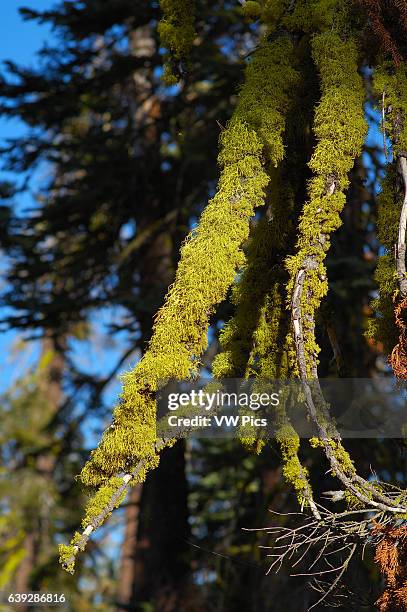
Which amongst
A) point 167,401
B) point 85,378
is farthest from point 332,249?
point 85,378

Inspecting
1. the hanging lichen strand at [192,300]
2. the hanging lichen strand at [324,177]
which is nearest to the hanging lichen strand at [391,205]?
the hanging lichen strand at [324,177]

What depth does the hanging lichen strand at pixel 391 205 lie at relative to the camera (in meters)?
4.07

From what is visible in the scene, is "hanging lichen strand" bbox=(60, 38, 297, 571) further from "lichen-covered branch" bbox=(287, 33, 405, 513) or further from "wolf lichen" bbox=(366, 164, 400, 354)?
"wolf lichen" bbox=(366, 164, 400, 354)

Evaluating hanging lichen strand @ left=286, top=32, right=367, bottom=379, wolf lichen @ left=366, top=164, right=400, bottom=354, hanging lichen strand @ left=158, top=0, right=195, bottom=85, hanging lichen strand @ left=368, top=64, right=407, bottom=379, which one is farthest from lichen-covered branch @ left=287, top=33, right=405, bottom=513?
hanging lichen strand @ left=158, top=0, right=195, bottom=85

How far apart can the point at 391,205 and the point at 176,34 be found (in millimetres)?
1860

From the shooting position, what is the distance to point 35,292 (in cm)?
990

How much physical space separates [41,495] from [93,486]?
1551 centimetres

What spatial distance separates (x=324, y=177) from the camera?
3949 millimetres

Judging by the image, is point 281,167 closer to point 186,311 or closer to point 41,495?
point 186,311

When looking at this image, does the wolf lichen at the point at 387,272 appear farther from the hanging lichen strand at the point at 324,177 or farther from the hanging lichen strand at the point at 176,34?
the hanging lichen strand at the point at 176,34

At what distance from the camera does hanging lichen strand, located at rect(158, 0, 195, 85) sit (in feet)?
16.9

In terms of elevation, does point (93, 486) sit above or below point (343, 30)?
below

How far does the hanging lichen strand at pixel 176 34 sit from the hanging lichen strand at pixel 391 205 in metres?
1.39

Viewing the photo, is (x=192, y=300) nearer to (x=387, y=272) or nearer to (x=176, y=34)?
(x=387, y=272)
